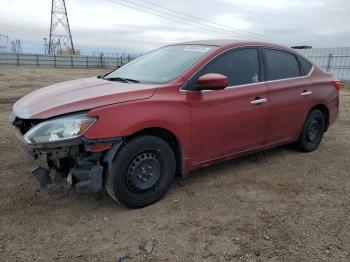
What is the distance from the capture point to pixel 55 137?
3.01 meters

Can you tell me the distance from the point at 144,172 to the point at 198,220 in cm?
68

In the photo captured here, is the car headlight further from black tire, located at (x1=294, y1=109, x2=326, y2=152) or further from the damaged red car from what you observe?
black tire, located at (x1=294, y1=109, x2=326, y2=152)

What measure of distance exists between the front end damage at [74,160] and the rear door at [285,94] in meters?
2.26

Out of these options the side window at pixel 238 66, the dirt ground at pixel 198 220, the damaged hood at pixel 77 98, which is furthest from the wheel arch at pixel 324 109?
the damaged hood at pixel 77 98

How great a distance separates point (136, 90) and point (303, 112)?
107 inches

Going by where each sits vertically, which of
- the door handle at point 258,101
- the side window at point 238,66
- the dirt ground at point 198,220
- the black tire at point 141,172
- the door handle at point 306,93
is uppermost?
the side window at point 238,66

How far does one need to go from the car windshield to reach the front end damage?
1011 mm

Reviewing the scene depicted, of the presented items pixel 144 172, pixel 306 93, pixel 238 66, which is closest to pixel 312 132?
pixel 306 93

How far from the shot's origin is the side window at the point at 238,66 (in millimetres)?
4008

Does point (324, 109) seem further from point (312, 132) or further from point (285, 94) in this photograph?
point (285, 94)

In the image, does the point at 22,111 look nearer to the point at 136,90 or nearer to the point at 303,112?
the point at 136,90

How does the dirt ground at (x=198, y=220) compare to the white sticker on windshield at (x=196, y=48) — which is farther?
the white sticker on windshield at (x=196, y=48)

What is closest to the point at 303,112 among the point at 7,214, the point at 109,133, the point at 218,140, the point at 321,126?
the point at 321,126

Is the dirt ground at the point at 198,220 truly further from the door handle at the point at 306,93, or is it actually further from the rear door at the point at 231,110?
the door handle at the point at 306,93
